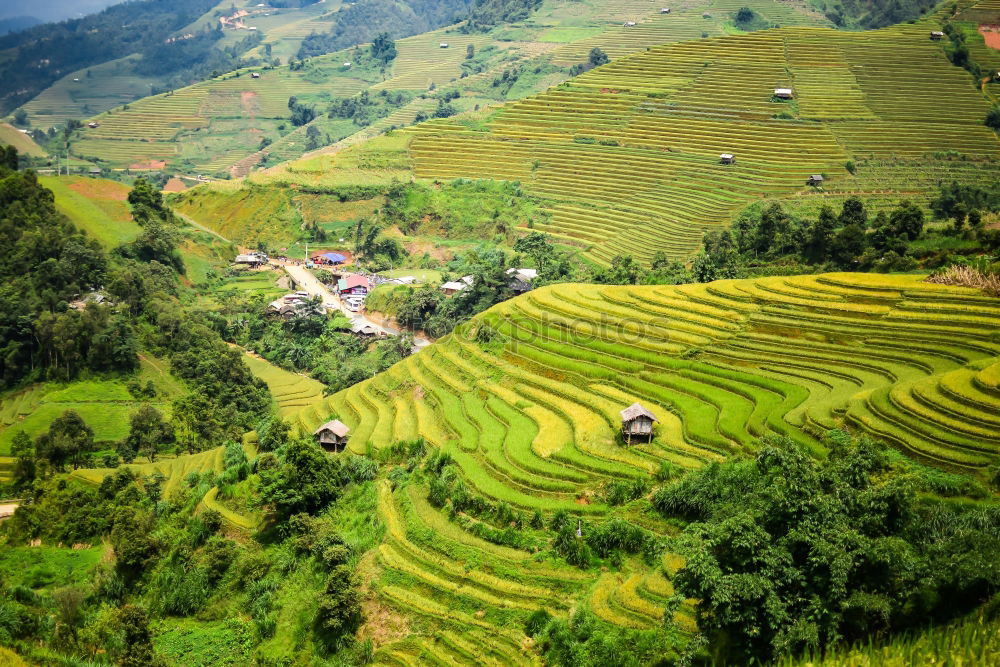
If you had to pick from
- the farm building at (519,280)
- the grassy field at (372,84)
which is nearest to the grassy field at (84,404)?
the farm building at (519,280)

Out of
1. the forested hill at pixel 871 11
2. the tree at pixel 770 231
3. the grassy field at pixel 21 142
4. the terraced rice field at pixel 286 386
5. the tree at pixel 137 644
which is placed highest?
the grassy field at pixel 21 142

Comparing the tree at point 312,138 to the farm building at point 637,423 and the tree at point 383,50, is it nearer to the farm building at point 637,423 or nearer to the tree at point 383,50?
the tree at point 383,50

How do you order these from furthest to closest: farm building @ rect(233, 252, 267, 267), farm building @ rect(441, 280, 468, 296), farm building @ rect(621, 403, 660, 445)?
farm building @ rect(233, 252, 267, 267) → farm building @ rect(441, 280, 468, 296) → farm building @ rect(621, 403, 660, 445)

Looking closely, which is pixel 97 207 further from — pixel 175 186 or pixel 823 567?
pixel 823 567

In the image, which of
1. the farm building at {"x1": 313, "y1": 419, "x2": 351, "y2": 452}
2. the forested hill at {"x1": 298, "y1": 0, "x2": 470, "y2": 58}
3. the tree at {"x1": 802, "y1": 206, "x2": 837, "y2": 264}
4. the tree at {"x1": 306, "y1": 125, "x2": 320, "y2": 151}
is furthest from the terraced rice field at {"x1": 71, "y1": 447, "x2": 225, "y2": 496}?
the forested hill at {"x1": 298, "y1": 0, "x2": 470, "y2": 58}

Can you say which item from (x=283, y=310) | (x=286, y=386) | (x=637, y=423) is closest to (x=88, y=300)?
(x=286, y=386)

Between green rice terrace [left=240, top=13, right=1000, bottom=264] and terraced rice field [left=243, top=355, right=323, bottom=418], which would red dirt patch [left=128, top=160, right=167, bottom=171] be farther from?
terraced rice field [left=243, top=355, right=323, bottom=418]

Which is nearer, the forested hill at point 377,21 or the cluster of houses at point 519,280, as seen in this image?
the cluster of houses at point 519,280
